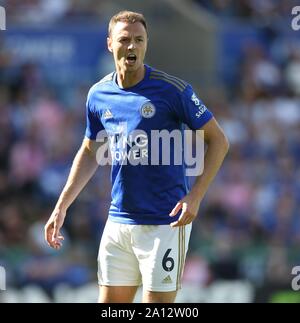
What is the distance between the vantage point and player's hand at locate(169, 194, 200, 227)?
20.0ft

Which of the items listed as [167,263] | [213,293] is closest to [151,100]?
[167,263]

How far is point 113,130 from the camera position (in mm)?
6539

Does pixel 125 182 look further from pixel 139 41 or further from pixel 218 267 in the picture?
pixel 218 267

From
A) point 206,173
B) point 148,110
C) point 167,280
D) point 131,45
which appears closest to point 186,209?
point 206,173

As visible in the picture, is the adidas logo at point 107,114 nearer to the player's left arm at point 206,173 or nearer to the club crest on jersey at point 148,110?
the club crest on jersey at point 148,110

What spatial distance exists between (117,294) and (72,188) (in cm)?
78

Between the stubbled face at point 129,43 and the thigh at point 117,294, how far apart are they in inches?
56.0

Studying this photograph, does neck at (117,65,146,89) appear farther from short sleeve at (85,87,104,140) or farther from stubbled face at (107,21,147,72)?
short sleeve at (85,87,104,140)

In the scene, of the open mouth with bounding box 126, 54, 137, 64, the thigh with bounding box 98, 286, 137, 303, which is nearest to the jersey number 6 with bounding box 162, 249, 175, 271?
the thigh with bounding box 98, 286, 137, 303

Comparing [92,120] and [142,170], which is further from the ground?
[92,120]

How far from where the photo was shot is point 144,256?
648 cm

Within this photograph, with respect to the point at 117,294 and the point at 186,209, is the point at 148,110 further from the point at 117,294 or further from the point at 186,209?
the point at 117,294

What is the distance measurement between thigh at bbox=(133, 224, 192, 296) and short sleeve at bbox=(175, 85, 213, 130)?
687mm

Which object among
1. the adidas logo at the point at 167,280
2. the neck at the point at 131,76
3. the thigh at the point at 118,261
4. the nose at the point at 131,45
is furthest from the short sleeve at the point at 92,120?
the adidas logo at the point at 167,280
